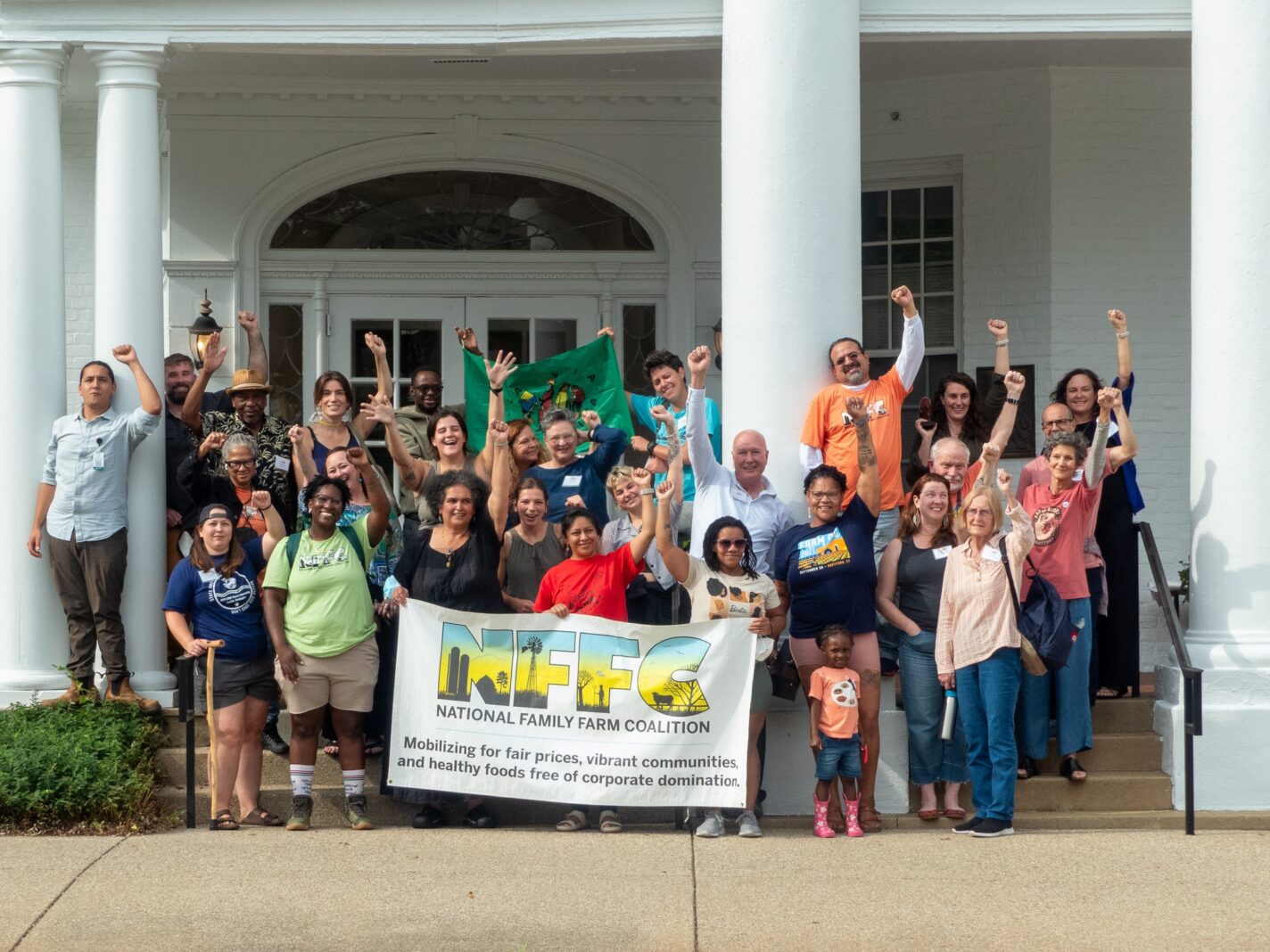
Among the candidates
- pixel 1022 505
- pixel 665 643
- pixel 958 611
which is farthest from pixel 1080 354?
pixel 665 643

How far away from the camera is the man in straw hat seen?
9.65m

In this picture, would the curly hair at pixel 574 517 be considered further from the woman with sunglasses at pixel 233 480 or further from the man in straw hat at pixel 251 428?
the man in straw hat at pixel 251 428

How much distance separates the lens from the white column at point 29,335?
9.60 metres

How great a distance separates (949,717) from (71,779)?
14.1ft

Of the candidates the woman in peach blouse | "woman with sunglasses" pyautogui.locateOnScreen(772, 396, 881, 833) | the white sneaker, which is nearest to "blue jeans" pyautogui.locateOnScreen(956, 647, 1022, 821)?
the woman in peach blouse

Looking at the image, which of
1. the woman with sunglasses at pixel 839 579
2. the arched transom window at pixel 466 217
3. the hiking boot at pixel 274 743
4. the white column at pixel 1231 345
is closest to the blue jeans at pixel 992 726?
the woman with sunglasses at pixel 839 579

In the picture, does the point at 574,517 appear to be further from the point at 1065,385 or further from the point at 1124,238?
the point at 1124,238

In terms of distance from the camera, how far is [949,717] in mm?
8508

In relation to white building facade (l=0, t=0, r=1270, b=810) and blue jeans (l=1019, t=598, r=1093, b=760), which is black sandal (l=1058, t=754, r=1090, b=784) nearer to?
blue jeans (l=1019, t=598, r=1093, b=760)

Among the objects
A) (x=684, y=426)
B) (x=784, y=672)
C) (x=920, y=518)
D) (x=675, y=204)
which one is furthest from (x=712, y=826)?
(x=675, y=204)

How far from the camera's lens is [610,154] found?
12461mm

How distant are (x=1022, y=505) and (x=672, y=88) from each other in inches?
185

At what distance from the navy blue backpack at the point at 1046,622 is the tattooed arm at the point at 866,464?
2.21ft

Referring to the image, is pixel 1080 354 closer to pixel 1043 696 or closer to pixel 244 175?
pixel 1043 696
